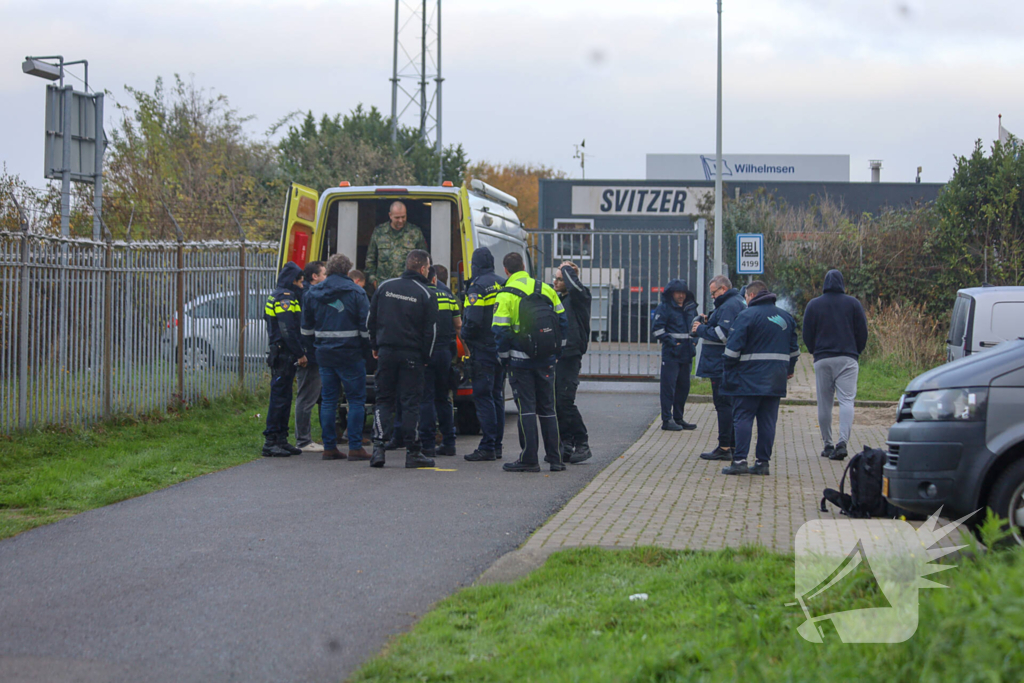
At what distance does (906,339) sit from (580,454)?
11.4 meters

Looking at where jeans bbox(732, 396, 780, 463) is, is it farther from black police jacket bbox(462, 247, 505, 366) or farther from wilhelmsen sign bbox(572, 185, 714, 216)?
wilhelmsen sign bbox(572, 185, 714, 216)

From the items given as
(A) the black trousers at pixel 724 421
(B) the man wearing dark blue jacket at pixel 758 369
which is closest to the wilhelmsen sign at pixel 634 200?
(A) the black trousers at pixel 724 421

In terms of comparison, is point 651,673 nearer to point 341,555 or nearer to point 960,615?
point 960,615

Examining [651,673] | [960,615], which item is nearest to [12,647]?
[651,673]

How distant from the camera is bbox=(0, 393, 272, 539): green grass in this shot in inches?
285

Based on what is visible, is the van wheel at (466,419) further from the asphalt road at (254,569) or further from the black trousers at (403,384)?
the asphalt road at (254,569)

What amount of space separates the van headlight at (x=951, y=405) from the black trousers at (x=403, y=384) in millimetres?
4393

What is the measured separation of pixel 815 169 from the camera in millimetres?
45219

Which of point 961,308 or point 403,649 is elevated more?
point 961,308

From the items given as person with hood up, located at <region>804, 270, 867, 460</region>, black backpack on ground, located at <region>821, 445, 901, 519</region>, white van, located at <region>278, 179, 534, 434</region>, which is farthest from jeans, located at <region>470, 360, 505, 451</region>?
black backpack on ground, located at <region>821, 445, 901, 519</region>

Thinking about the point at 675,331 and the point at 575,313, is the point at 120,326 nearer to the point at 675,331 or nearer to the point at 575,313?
the point at 575,313

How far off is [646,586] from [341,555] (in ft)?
6.08

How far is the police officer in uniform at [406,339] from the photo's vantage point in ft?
29.1

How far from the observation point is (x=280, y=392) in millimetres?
9812
